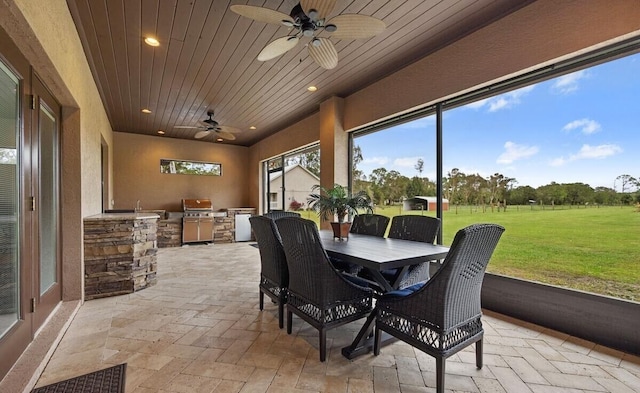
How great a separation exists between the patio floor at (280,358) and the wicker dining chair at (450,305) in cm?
27

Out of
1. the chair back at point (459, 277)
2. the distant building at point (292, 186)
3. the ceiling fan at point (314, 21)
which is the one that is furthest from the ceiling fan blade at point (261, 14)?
the distant building at point (292, 186)

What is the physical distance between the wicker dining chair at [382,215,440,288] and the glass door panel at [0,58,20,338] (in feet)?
8.87

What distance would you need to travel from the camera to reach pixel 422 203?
379cm

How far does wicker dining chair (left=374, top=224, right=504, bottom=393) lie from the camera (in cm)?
156

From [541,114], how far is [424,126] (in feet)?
4.19

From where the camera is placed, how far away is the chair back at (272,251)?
2.56 meters

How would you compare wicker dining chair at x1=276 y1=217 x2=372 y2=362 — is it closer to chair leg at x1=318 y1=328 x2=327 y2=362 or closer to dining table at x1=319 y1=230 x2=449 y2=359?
chair leg at x1=318 y1=328 x2=327 y2=362

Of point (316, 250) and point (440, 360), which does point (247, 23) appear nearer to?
point (316, 250)

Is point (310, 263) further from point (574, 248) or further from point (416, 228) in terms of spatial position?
point (574, 248)

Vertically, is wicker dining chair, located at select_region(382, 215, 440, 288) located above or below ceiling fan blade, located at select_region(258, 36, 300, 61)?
below

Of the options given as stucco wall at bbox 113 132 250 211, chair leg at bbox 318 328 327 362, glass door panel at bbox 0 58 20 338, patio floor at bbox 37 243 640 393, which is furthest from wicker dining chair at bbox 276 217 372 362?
stucco wall at bbox 113 132 250 211

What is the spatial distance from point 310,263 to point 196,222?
5.87 metres

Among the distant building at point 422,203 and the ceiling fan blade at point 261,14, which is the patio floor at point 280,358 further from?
the ceiling fan blade at point 261,14

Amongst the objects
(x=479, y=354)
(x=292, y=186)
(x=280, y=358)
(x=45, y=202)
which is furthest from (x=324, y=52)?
(x=292, y=186)
